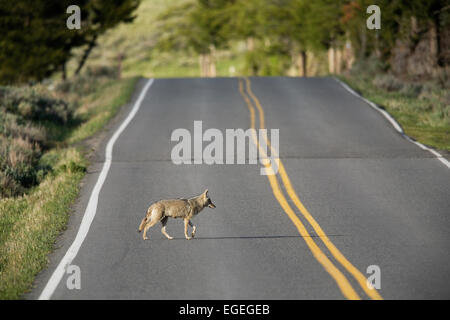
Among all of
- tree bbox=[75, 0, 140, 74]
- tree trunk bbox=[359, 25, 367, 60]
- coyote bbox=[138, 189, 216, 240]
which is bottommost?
coyote bbox=[138, 189, 216, 240]

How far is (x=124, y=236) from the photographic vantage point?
11359mm

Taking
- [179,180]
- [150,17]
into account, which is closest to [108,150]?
[179,180]

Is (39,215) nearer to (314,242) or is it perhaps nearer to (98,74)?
(314,242)

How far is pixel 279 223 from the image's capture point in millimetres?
12086

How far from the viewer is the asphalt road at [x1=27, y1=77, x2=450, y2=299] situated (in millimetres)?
9000

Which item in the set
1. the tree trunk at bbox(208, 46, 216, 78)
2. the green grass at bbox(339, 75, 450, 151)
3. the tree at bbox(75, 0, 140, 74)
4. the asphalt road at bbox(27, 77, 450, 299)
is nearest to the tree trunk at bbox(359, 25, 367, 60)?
the green grass at bbox(339, 75, 450, 151)

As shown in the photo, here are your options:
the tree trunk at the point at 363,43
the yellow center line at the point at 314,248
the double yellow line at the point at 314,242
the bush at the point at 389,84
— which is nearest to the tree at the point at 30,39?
the tree trunk at the point at 363,43

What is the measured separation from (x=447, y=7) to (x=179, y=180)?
64.0 ft

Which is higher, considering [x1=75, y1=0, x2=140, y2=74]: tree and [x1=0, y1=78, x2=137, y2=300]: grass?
[x1=75, y1=0, x2=140, y2=74]: tree

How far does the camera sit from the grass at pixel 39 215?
9.73m

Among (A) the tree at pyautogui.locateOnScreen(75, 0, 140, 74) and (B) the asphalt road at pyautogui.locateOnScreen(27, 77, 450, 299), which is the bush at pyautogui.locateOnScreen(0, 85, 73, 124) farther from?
(A) the tree at pyautogui.locateOnScreen(75, 0, 140, 74)

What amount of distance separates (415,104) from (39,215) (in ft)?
53.2

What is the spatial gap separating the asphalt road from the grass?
227 mm

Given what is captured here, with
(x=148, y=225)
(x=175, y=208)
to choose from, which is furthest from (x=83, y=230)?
(x=175, y=208)
